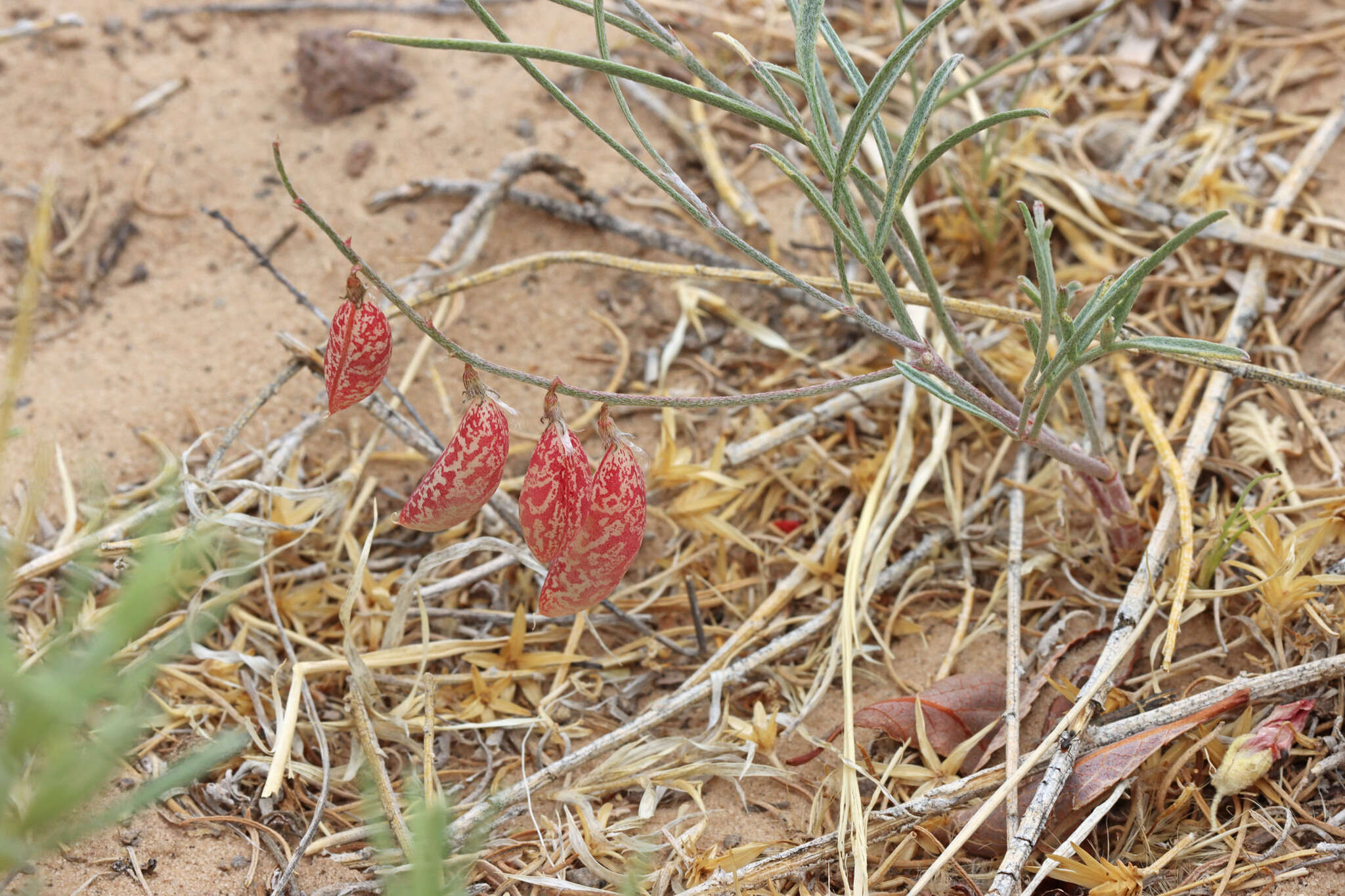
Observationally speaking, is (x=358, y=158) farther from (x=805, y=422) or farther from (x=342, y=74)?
(x=805, y=422)

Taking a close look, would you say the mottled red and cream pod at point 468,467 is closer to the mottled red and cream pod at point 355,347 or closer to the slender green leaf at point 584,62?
the mottled red and cream pod at point 355,347

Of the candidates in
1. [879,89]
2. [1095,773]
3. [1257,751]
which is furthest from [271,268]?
[1257,751]

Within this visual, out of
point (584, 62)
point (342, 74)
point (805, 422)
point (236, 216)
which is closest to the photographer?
Result: point (584, 62)

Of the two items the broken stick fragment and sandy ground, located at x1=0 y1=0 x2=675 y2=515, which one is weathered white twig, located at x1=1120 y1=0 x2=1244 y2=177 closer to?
sandy ground, located at x1=0 y1=0 x2=675 y2=515

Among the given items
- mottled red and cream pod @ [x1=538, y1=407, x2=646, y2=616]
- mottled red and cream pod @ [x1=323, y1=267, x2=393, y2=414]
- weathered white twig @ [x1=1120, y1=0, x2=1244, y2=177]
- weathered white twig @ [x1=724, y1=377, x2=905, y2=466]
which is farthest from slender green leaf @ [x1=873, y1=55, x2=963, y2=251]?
weathered white twig @ [x1=1120, y1=0, x2=1244, y2=177]

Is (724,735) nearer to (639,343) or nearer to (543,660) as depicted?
→ (543,660)

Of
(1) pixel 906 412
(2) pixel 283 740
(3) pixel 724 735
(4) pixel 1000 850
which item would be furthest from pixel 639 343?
(4) pixel 1000 850

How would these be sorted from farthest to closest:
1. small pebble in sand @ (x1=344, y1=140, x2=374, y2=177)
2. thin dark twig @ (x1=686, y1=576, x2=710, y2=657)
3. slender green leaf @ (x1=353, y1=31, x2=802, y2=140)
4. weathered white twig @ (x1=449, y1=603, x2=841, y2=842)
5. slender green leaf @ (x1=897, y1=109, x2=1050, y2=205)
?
small pebble in sand @ (x1=344, y1=140, x2=374, y2=177) → thin dark twig @ (x1=686, y1=576, x2=710, y2=657) → weathered white twig @ (x1=449, y1=603, x2=841, y2=842) → slender green leaf @ (x1=897, y1=109, x2=1050, y2=205) → slender green leaf @ (x1=353, y1=31, x2=802, y2=140)
